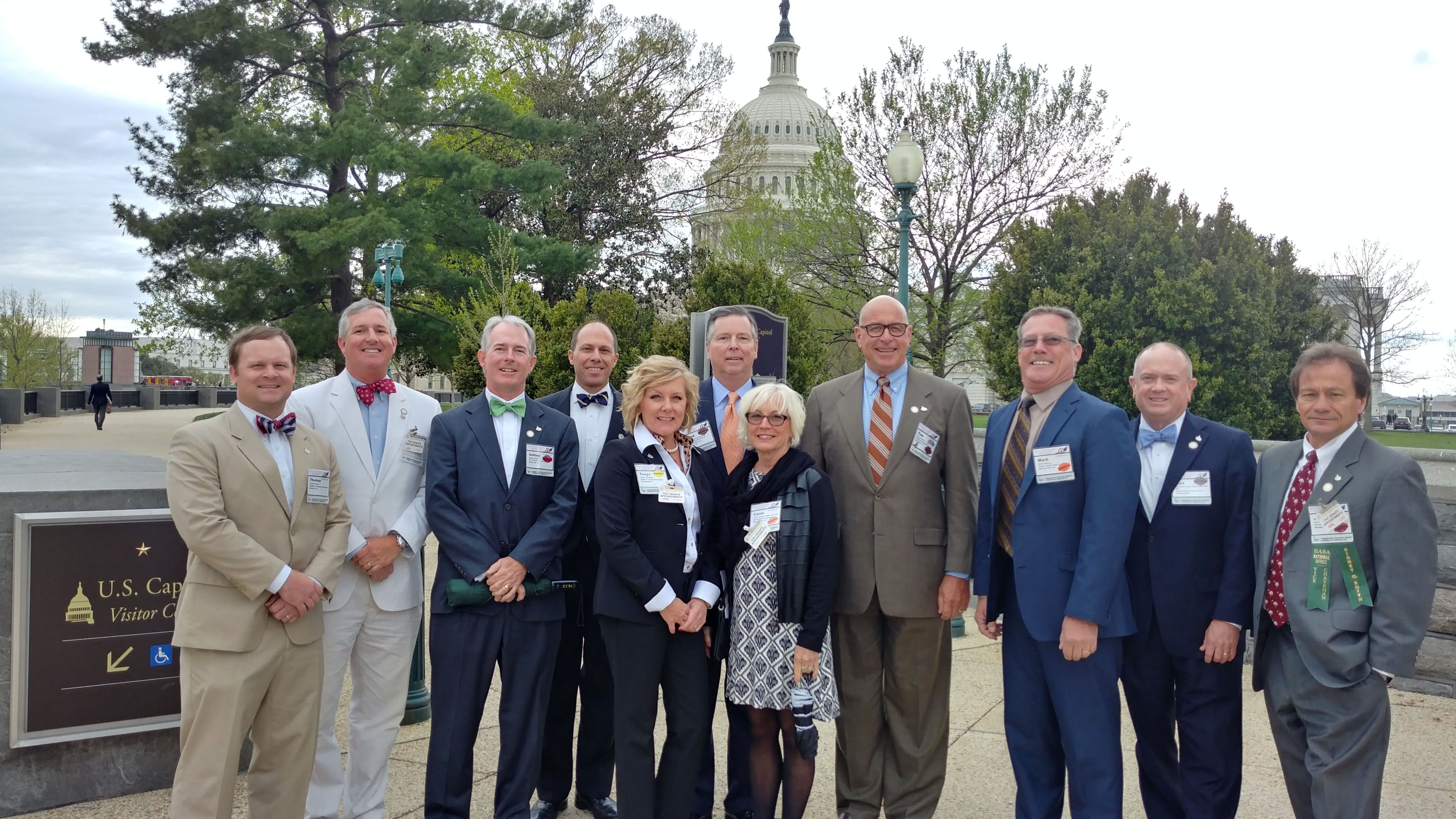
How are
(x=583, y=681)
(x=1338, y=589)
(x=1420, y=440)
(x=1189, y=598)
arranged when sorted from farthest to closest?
(x=1420, y=440), (x=583, y=681), (x=1189, y=598), (x=1338, y=589)

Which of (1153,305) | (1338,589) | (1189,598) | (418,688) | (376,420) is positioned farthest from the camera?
(1153,305)

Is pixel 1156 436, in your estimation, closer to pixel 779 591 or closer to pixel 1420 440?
pixel 779 591

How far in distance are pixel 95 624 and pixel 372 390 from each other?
163cm

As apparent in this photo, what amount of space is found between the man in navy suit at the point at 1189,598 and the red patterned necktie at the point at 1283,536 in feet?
0.49

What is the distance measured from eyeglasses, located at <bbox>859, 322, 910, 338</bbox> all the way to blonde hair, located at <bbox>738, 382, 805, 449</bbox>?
0.59 m

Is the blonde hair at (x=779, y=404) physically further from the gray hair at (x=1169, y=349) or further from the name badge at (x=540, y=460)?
the gray hair at (x=1169, y=349)

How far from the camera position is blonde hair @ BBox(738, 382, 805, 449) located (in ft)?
12.5

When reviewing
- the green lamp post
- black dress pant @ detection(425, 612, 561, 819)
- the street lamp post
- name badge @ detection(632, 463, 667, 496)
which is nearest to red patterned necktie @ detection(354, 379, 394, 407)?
the green lamp post

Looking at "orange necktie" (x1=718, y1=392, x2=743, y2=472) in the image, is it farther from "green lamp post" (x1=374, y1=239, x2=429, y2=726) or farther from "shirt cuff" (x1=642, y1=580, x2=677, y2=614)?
"green lamp post" (x1=374, y1=239, x2=429, y2=726)

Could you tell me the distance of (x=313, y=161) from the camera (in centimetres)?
1989

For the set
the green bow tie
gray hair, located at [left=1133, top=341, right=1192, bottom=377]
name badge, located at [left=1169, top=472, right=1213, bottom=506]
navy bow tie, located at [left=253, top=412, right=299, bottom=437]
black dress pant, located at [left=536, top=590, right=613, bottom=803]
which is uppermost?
gray hair, located at [left=1133, top=341, right=1192, bottom=377]

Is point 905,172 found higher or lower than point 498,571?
higher

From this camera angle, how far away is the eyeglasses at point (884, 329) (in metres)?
4.30

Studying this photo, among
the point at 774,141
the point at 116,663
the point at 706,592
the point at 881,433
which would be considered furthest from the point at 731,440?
the point at 774,141
